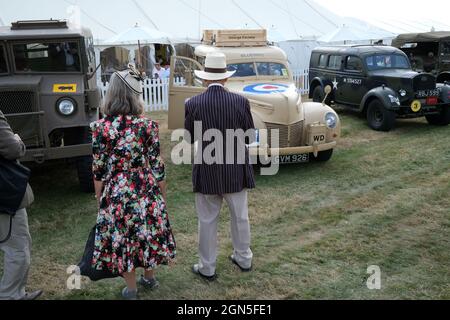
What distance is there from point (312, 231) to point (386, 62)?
6672 mm

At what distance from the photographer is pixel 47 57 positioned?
224 inches

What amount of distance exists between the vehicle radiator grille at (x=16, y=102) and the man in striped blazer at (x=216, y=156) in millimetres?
2478

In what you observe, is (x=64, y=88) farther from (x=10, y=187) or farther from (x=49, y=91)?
(x=10, y=187)

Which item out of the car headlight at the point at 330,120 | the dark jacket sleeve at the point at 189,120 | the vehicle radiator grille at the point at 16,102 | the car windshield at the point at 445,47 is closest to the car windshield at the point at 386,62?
the car windshield at the point at 445,47

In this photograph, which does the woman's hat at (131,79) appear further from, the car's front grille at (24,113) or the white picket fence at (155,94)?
the white picket fence at (155,94)

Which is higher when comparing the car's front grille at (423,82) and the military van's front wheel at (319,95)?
the car's front grille at (423,82)

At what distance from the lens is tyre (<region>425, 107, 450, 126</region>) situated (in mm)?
9516

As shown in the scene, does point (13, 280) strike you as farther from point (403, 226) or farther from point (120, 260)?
point (403, 226)

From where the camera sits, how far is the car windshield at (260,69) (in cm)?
746

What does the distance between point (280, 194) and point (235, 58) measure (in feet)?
8.95

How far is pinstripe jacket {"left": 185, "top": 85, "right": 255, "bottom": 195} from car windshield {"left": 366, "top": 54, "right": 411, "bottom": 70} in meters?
7.26

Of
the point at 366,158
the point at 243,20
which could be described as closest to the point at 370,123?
the point at 366,158

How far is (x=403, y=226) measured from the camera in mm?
4676

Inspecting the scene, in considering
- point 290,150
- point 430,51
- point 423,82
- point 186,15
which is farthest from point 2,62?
point 186,15
